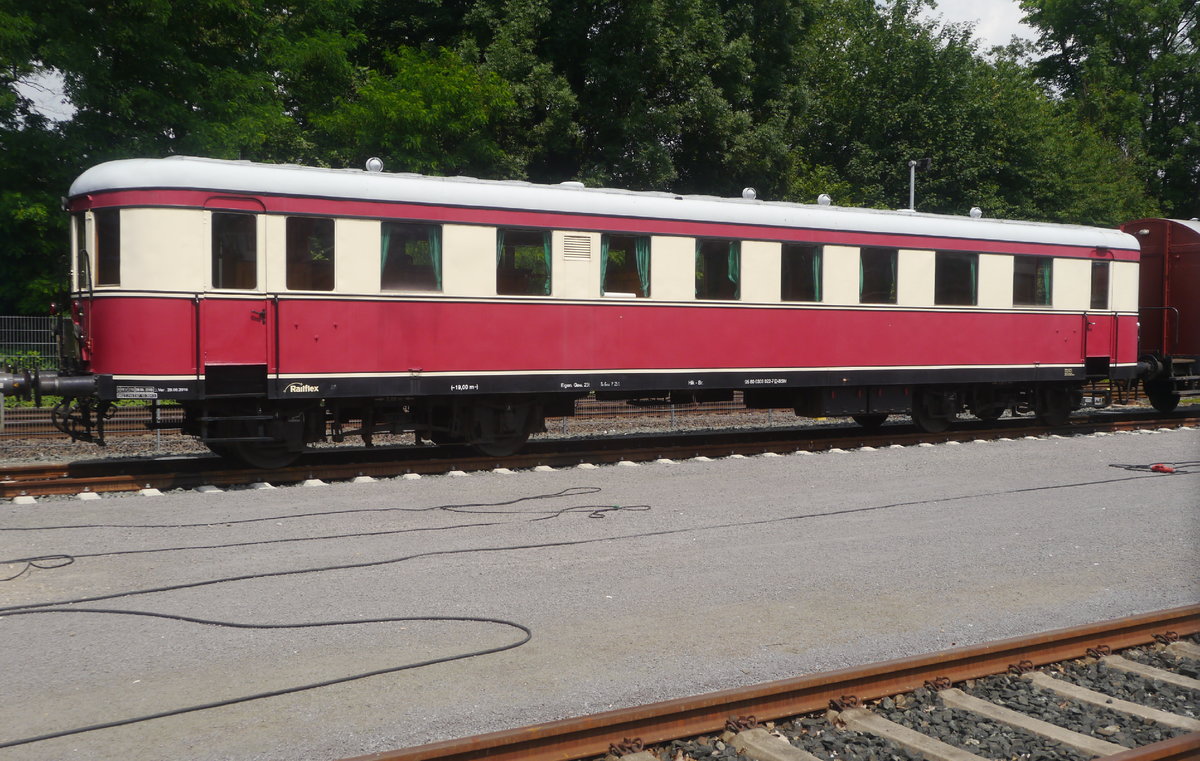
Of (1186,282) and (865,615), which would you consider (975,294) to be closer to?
(1186,282)

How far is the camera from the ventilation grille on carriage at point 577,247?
13.4m

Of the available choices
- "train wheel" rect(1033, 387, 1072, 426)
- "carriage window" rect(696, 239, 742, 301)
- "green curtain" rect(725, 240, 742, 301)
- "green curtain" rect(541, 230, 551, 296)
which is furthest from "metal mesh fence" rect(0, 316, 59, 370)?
"train wheel" rect(1033, 387, 1072, 426)

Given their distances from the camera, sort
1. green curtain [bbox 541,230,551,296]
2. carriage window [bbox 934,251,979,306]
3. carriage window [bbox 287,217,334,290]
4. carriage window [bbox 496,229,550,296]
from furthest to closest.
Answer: carriage window [bbox 934,251,979,306]
green curtain [bbox 541,230,551,296]
carriage window [bbox 496,229,550,296]
carriage window [bbox 287,217,334,290]

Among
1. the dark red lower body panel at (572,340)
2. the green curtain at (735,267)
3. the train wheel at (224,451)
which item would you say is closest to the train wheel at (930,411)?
the dark red lower body panel at (572,340)

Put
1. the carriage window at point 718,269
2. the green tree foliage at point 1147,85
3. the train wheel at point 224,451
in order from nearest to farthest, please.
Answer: the train wheel at point 224,451 → the carriage window at point 718,269 → the green tree foliage at point 1147,85

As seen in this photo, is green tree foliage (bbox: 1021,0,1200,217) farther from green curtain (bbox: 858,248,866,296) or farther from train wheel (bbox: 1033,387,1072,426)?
green curtain (bbox: 858,248,866,296)

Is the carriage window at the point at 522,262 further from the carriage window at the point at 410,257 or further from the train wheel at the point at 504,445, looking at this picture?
the train wheel at the point at 504,445

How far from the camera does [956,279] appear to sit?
1662cm

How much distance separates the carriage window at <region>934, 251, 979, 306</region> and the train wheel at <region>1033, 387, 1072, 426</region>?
2.75 m

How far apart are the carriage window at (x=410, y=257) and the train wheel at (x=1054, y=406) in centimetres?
1088

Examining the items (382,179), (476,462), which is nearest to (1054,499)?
(476,462)

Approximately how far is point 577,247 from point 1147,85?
50084 millimetres

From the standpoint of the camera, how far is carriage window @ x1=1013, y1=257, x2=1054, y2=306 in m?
17.2

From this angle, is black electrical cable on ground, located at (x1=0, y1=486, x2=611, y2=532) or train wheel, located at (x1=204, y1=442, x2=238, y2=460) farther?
train wheel, located at (x1=204, y1=442, x2=238, y2=460)
